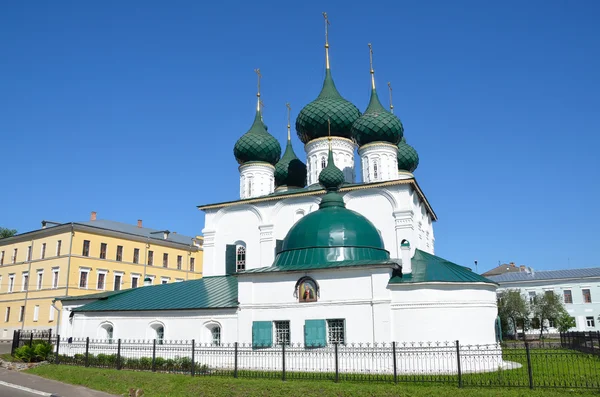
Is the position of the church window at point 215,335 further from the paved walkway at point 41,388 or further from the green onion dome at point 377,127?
→ the green onion dome at point 377,127

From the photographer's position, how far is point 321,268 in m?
16.5

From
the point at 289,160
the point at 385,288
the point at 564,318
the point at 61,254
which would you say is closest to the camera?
the point at 385,288

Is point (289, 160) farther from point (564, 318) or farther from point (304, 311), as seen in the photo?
point (564, 318)

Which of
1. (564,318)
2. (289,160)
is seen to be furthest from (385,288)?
(564,318)

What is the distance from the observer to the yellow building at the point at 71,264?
33.0 meters

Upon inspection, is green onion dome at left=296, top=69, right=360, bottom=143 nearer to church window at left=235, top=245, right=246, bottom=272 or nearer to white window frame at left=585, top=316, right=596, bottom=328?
church window at left=235, top=245, right=246, bottom=272

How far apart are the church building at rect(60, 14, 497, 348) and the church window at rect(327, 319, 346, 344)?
3 centimetres

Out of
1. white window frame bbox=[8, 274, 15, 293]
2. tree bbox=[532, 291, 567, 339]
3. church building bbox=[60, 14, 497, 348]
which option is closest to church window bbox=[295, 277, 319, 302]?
church building bbox=[60, 14, 497, 348]

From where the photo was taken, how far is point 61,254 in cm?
3322

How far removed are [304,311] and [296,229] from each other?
3.11 metres

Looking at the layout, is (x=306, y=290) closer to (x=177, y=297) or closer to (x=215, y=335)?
(x=215, y=335)

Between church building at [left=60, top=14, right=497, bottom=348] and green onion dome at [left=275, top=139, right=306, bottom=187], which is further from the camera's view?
green onion dome at [left=275, top=139, right=306, bottom=187]

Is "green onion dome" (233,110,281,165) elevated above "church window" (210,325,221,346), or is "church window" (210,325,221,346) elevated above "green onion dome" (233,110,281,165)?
"green onion dome" (233,110,281,165)

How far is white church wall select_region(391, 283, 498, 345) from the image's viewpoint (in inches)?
623
